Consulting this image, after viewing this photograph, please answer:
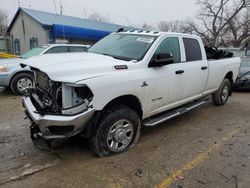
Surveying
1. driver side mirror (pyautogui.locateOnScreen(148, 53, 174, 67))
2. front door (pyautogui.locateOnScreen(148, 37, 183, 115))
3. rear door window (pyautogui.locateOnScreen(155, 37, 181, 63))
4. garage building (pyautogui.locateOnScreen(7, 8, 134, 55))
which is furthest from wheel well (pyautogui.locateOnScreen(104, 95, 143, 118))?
garage building (pyautogui.locateOnScreen(7, 8, 134, 55))

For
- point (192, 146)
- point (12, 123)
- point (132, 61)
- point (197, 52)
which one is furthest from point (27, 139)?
point (197, 52)

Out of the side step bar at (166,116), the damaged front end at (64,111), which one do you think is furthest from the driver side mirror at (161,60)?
→ the damaged front end at (64,111)

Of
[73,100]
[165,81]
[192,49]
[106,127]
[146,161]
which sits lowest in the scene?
[146,161]

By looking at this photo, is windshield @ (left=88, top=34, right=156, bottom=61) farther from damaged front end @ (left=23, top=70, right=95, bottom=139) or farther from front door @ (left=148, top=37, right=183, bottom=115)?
damaged front end @ (left=23, top=70, right=95, bottom=139)

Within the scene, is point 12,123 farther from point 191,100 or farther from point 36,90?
point 191,100

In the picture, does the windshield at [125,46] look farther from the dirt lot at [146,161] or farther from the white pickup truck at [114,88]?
the dirt lot at [146,161]

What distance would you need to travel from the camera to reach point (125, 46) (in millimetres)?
4676

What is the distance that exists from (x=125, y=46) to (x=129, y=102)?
116 cm

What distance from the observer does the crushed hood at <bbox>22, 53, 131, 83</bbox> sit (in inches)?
130

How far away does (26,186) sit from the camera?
3.16 meters

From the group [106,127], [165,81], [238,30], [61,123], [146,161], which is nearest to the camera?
[61,123]

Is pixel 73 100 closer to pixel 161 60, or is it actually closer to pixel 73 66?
pixel 73 66

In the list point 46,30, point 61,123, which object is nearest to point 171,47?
point 61,123

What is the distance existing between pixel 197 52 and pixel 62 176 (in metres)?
3.81
